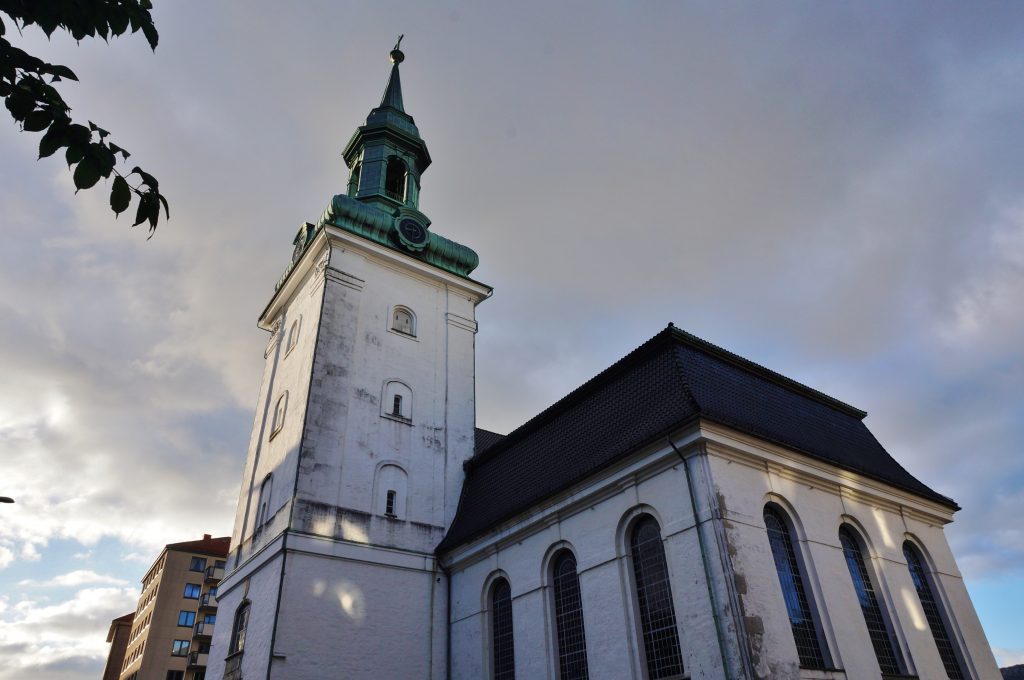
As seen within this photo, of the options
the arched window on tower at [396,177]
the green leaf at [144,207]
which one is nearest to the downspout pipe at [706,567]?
the green leaf at [144,207]

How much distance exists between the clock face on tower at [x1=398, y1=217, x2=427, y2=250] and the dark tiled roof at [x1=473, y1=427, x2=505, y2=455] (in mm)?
7180

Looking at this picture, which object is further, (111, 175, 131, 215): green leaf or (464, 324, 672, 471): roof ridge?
(464, 324, 672, 471): roof ridge

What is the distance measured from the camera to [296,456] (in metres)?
19.6

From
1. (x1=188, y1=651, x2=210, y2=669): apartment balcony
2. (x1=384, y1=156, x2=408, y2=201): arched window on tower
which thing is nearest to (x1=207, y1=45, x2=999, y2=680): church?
(x1=384, y1=156, x2=408, y2=201): arched window on tower

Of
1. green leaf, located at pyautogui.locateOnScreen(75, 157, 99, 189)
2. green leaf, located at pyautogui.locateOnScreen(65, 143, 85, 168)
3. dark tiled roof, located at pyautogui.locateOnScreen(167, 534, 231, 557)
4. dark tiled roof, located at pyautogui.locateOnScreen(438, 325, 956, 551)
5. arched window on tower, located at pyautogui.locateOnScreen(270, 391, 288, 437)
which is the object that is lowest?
green leaf, located at pyautogui.locateOnScreen(75, 157, 99, 189)

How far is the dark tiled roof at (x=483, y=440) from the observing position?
940 inches

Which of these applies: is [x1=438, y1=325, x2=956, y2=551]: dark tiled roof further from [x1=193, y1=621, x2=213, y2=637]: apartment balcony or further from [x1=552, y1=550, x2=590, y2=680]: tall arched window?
[x1=193, y1=621, x2=213, y2=637]: apartment balcony

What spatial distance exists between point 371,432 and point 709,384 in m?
10.5

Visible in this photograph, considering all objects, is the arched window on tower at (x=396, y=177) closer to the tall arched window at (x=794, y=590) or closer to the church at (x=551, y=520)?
the church at (x=551, y=520)

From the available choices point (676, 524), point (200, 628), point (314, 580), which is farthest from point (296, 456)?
point (200, 628)

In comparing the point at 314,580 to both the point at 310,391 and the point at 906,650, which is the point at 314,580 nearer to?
the point at 310,391

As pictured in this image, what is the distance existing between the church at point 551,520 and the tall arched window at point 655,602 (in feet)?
0.14

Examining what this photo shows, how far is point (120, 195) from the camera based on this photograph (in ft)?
11.5

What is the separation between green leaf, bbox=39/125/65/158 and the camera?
3.50 m
